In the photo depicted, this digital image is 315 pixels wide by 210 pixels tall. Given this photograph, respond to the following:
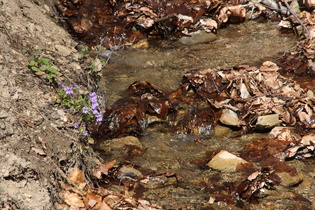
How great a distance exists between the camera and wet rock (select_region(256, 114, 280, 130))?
483 cm

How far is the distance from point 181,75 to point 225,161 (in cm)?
235

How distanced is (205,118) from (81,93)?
1759 millimetres

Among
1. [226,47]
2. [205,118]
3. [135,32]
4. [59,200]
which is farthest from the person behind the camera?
[135,32]

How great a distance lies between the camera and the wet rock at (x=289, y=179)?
12.5 feet

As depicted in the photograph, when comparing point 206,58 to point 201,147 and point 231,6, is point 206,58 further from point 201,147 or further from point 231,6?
point 201,147

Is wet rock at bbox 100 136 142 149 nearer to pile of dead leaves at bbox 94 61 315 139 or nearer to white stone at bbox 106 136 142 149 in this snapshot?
white stone at bbox 106 136 142 149

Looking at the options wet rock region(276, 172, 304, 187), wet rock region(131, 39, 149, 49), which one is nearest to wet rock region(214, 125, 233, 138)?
wet rock region(276, 172, 304, 187)

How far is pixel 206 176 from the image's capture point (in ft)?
12.9

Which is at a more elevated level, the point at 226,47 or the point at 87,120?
the point at 87,120

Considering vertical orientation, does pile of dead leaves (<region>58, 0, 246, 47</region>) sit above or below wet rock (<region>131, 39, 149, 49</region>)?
above

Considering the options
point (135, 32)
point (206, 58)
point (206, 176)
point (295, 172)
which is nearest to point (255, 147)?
point (295, 172)

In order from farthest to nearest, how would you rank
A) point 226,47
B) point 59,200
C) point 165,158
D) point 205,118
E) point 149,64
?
1. point 226,47
2. point 149,64
3. point 205,118
4. point 165,158
5. point 59,200

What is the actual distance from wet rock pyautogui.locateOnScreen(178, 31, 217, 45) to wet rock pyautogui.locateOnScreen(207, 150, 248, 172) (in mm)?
3531

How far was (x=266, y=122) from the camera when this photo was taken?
4.84 metres
